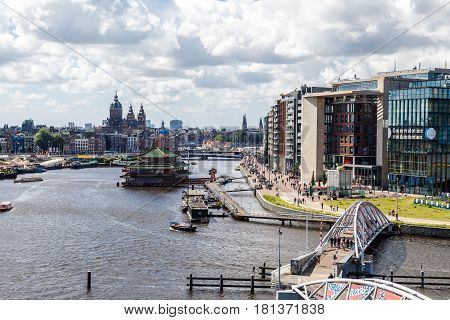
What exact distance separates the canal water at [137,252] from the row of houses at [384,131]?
2419 cm

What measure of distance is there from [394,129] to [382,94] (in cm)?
882

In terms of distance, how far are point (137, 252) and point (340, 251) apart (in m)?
18.1

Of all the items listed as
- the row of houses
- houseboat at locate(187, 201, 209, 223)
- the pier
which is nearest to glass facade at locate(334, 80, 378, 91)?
the row of houses

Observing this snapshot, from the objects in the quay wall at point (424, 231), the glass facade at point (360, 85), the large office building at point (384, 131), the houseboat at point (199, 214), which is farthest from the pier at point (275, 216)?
the glass facade at point (360, 85)

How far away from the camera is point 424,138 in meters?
96.4

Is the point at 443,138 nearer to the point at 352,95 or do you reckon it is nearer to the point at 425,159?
the point at 425,159

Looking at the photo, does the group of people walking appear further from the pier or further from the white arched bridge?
the pier

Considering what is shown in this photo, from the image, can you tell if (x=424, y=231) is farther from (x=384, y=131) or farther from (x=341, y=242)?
(x=384, y=131)

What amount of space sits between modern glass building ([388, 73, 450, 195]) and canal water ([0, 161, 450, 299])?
23869mm

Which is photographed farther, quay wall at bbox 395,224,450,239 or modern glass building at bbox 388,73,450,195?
modern glass building at bbox 388,73,450,195

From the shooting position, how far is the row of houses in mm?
95938

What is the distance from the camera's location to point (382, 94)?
108188 millimetres

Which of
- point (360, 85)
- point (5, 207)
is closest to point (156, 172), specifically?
point (360, 85)

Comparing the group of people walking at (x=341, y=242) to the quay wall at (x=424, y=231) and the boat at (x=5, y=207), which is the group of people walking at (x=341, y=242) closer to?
the quay wall at (x=424, y=231)
